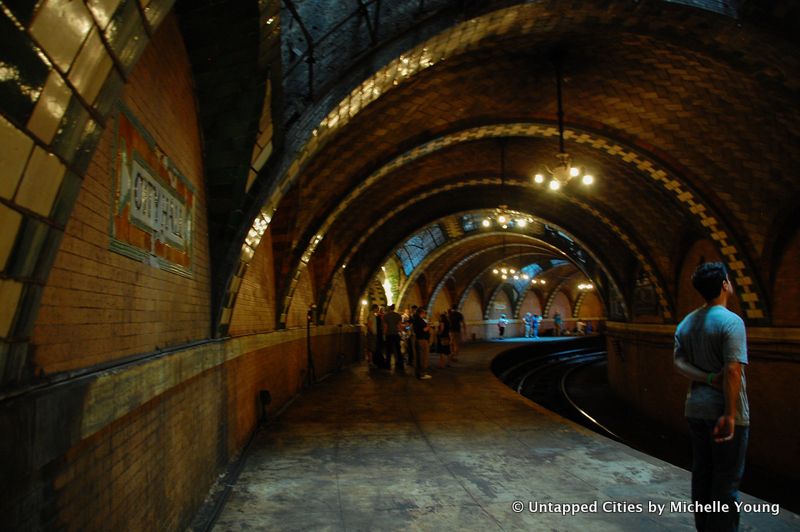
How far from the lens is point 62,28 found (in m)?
1.47

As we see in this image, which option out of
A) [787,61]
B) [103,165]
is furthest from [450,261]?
[103,165]

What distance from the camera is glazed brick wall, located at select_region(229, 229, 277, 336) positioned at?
590 centimetres

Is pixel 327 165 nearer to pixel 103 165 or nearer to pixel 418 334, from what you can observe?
pixel 418 334

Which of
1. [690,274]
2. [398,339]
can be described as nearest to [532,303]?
[398,339]

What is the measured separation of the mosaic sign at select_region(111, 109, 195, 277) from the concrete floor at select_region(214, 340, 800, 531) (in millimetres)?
1939

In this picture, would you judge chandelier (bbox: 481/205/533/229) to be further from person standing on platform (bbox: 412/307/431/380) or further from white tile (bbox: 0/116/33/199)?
white tile (bbox: 0/116/33/199)

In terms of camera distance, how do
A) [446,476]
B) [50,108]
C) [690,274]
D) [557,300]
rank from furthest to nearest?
[557,300], [690,274], [446,476], [50,108]

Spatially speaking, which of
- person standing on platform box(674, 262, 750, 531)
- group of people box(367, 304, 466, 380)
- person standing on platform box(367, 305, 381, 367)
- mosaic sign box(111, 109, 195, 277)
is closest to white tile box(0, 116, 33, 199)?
mosaic sign box(111, 109, 195, 277)

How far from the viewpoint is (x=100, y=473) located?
2295mm

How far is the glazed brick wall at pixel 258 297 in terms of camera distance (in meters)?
5.90

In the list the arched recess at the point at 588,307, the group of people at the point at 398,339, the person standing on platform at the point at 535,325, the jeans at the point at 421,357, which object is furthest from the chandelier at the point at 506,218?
the arched recess at the point at 588,307

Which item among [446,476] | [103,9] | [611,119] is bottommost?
[446,476]

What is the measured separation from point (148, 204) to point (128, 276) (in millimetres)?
563

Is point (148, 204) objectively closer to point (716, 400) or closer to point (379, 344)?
point (716, 400)
